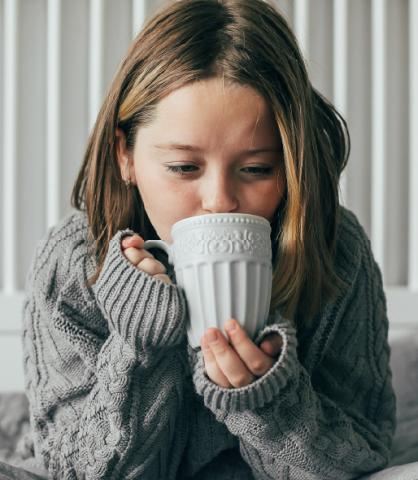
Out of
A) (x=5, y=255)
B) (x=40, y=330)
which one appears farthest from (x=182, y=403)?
(x=5, y=255)

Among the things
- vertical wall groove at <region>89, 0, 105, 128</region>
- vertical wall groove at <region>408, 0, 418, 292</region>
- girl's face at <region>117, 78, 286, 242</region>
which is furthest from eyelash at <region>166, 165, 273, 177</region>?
vertical wall groove at <region>408, 0, 418, 292</region>

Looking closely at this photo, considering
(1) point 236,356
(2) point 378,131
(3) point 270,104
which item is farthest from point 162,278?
(2) point 378,131

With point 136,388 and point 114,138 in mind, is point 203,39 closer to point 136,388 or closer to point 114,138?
point 114,138

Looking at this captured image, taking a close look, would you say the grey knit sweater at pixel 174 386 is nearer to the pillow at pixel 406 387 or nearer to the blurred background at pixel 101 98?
the pillow at pixel 406 387

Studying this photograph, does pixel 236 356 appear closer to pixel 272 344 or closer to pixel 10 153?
pixel 272 344

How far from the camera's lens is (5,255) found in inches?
70.3

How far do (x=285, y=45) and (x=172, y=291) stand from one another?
372 millimetres

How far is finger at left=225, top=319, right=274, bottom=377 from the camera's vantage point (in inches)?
32.3

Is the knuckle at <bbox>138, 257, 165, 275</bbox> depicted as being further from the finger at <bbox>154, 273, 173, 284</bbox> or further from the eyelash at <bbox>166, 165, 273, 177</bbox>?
the eyelash at <bbox>166, 165, 273, 177</bbox>

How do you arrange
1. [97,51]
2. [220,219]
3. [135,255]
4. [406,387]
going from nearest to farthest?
[220,219] < [135,255] < [406,387] < [97,51]

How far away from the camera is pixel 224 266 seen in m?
0.81

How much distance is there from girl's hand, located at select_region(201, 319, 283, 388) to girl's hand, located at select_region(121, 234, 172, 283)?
0.32 ft

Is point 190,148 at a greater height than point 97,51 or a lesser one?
lesser

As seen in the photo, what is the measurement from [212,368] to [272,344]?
0.07 m
